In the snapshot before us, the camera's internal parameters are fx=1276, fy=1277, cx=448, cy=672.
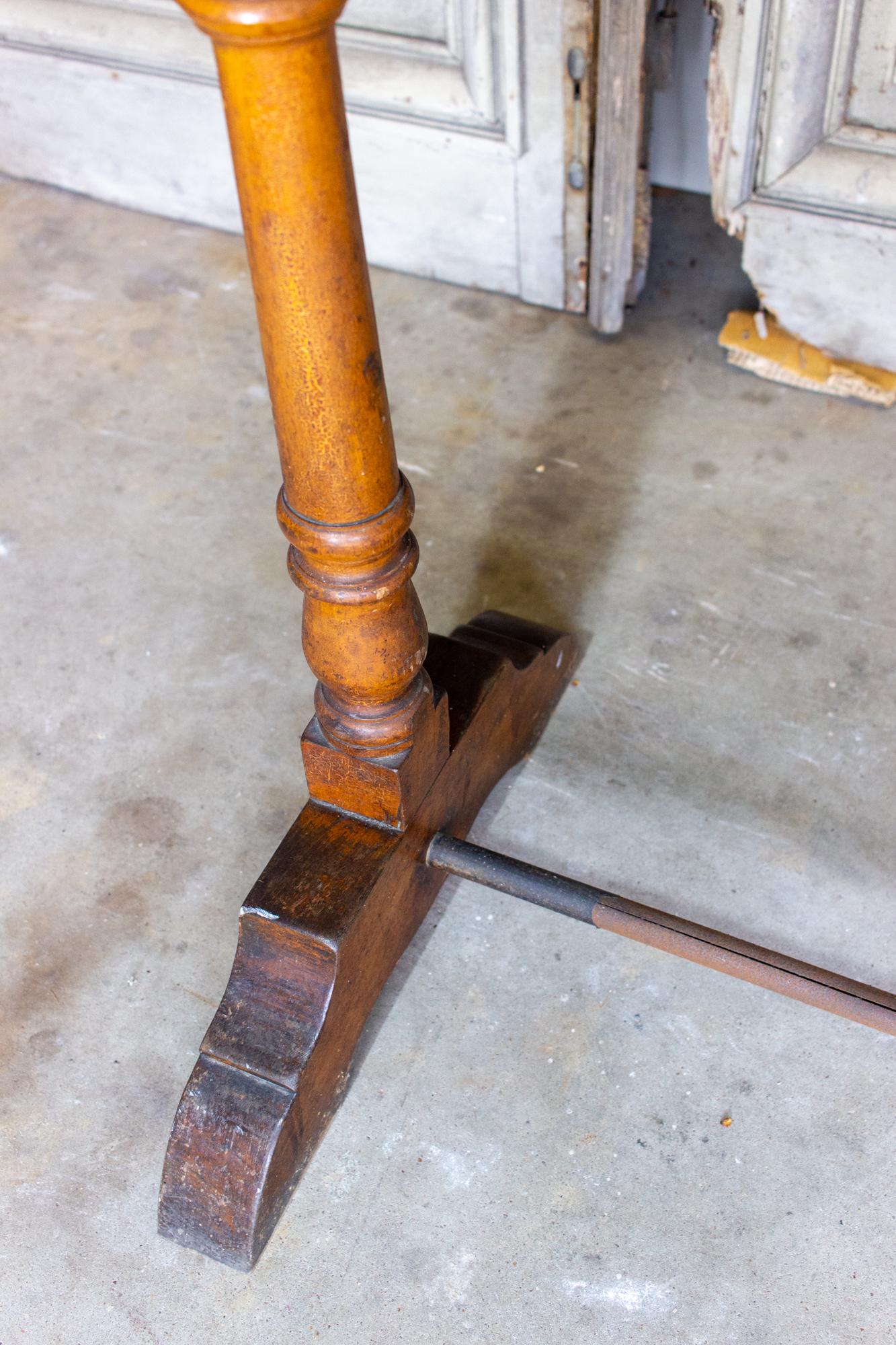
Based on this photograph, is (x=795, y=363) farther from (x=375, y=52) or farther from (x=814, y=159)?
(x=375, y=52)

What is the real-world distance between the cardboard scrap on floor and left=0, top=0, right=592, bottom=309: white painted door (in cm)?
35

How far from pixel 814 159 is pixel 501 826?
4.43ft

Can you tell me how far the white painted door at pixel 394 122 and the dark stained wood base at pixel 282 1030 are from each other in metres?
1.42

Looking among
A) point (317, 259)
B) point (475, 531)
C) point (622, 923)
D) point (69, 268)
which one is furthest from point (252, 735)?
point (69, 268)

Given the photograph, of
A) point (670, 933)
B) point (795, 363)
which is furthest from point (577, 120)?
point (670, 933)

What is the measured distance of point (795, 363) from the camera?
253cm

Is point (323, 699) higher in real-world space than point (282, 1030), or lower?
higher

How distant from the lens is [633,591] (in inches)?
85.8

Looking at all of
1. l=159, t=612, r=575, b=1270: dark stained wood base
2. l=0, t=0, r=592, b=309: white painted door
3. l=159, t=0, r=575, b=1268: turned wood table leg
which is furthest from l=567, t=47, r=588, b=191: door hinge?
l=159, t=612, r=575, b=1270: dark stained wood base

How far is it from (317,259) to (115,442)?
1.59 meters

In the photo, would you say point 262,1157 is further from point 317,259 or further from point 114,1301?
point 317,259

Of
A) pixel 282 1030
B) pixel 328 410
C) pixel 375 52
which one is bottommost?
pixel 282 1030

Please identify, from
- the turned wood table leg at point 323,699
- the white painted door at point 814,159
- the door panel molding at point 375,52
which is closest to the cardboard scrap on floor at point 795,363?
the white painted door at point 814,159

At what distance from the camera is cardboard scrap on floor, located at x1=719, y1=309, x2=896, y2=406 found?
2473mm
